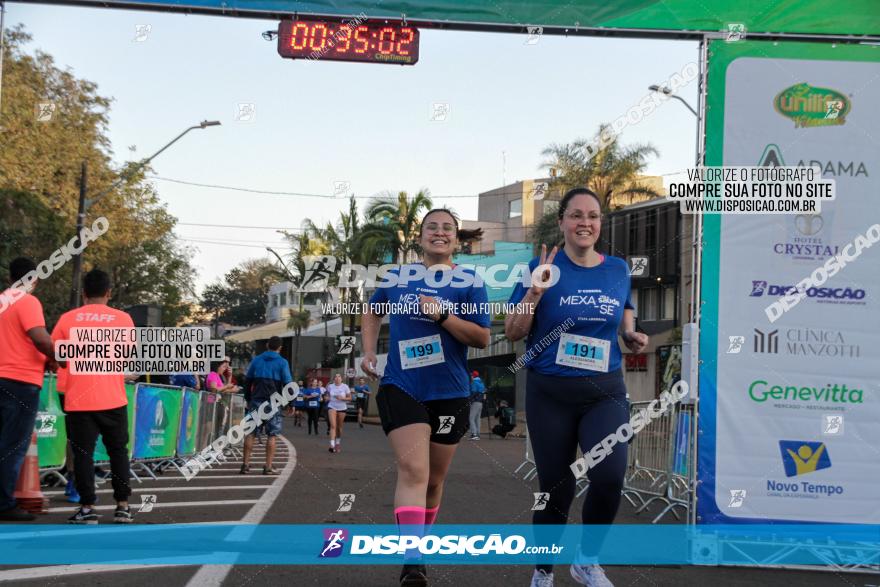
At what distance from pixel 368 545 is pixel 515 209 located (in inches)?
2326

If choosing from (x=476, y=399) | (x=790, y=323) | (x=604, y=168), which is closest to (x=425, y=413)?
(x=790, y=323)

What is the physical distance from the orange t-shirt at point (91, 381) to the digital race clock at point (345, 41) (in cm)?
262

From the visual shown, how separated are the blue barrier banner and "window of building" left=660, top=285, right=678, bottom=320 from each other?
40.6 m

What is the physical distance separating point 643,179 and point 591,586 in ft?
133

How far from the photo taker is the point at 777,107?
7.26 metres

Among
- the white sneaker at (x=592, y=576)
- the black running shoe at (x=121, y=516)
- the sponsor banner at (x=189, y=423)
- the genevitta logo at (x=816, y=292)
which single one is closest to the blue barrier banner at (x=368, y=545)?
the black running shoe at (x=121, y=516)

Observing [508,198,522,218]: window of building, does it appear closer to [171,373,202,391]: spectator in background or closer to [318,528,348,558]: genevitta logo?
[171,373,202,391]: spectator in background

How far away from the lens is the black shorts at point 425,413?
5426mm

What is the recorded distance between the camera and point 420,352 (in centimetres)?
554

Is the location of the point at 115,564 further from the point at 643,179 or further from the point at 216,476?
the point at 643,179

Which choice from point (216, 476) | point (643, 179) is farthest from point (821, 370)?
point (643, 179)

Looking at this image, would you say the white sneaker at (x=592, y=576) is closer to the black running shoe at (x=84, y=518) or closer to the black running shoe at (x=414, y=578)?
the black running shoe at (x=414, y=578)

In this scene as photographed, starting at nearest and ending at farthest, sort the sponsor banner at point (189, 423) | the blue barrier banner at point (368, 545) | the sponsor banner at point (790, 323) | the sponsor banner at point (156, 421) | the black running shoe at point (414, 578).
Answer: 1. the black running shoe at point (414, 578)
2. the blue barrier banner at point (368, 545)
3. the sponsor banner at point (790, 323)
4. the sponsor banner at point (156, 421)
5. the sponsor banner at point (189, 423)

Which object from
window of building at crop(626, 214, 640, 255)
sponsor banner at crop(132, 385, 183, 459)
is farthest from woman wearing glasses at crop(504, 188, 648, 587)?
window of building at crop(626, 214, 640, 255)
